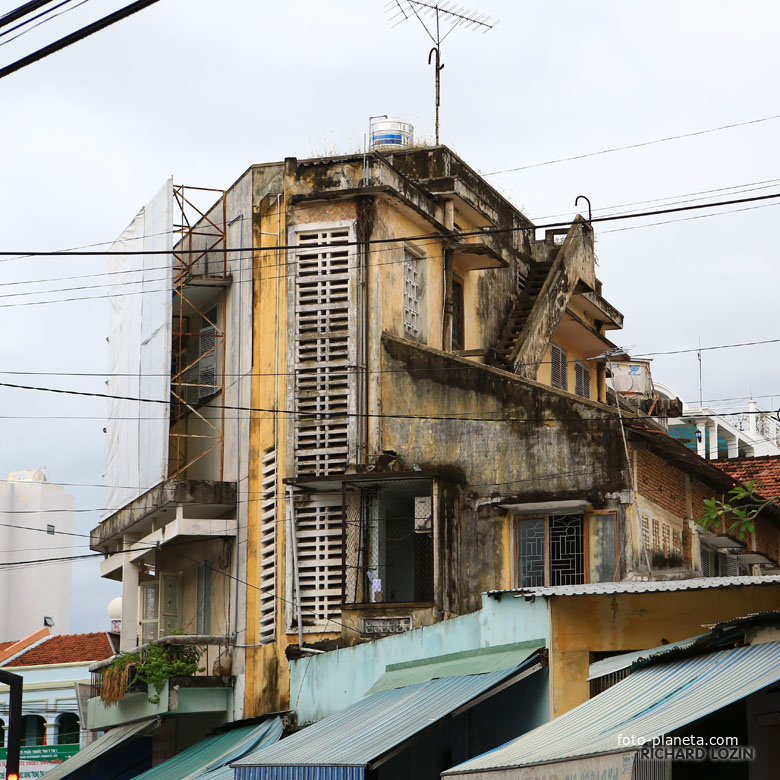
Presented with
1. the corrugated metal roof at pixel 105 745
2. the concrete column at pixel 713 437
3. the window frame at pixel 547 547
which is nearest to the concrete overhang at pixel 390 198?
the window frame at pixel 547 547

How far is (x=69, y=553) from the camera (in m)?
60.9

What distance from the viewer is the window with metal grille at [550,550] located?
20.6 meters

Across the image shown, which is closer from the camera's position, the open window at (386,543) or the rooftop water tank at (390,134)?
the open window at (386,543)

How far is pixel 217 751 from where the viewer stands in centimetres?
2038

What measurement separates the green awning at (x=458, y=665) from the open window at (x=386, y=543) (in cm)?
418

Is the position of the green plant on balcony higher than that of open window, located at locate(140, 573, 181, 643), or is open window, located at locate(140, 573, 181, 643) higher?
open window, located at locate(140, 573, 181, 643)

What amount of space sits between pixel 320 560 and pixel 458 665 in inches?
272

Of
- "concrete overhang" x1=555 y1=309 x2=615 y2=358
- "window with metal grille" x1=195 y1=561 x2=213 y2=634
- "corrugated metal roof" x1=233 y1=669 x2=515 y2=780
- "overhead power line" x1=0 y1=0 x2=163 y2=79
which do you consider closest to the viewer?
"overhead power line" x1=0 y1=0 x2=163 y2=79

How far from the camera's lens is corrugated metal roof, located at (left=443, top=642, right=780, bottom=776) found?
32.8ft

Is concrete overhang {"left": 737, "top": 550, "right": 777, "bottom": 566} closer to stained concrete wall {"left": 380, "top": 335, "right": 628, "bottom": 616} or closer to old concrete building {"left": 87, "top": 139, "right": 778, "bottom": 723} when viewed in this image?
old concrete building {"left": 87, "top": 139, "right": 778, "bottom": 723}

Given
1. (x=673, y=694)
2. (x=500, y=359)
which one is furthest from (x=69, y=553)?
(x=673, y=694)

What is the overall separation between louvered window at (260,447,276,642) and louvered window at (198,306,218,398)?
90.7 inches

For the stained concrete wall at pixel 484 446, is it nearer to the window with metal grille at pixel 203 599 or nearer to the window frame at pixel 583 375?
the window with metal grille at pixel 203 599

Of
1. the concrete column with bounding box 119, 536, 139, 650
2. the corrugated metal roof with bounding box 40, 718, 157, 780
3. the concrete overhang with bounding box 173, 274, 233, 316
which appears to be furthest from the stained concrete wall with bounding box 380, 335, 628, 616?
the concrete column with bounding box 119, 536, 139, 650
